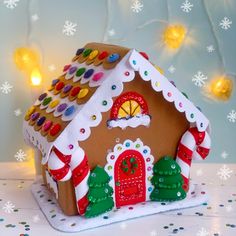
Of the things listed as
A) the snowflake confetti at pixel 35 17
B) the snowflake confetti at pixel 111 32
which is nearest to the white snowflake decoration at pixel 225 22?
the snowflake confetti at pixel 111 32

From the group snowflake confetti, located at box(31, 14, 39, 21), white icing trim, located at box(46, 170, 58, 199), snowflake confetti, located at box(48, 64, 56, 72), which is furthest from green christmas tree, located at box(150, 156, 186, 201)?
snowflake confetti, located at box(31, 14, 39, 21)

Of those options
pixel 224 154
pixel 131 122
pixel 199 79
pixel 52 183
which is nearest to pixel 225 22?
pixel 199 79

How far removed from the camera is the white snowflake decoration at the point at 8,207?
1.30 meters

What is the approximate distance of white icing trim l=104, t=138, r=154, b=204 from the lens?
4.03ft

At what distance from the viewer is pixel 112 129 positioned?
1211 millimetres

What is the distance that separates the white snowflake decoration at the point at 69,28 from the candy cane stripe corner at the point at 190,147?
1.71 feet

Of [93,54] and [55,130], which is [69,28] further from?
[55,130]

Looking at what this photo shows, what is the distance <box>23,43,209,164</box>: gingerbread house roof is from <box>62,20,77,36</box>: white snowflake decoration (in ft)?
0.88

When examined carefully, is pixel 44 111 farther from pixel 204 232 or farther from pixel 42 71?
pixel 204 232

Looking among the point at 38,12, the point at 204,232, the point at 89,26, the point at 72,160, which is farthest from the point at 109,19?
the point at 204,232

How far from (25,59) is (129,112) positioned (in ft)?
1.62

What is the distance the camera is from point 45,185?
1450 millimetres

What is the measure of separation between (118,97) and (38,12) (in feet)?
1.66

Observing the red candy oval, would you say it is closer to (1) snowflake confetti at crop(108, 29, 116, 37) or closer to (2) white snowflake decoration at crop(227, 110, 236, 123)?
(1) snowflake confetti at crop(108, 29, 116, 37)
